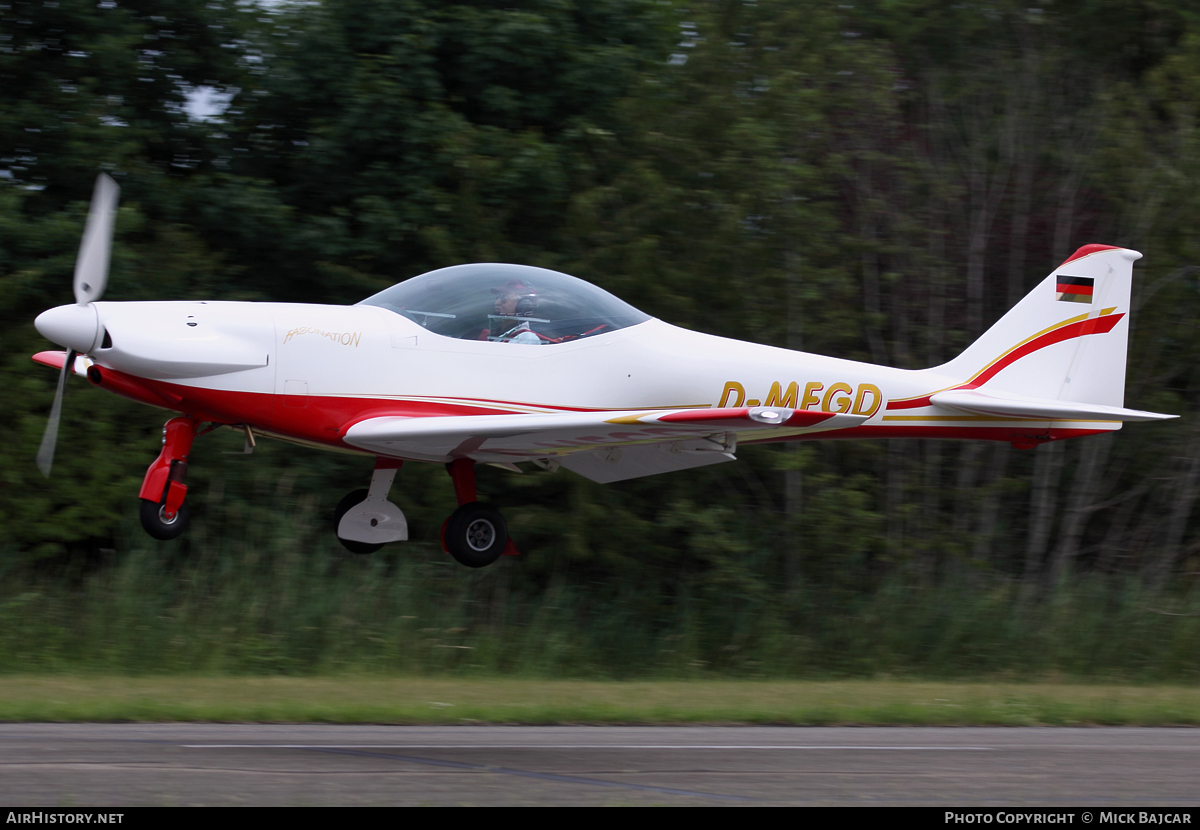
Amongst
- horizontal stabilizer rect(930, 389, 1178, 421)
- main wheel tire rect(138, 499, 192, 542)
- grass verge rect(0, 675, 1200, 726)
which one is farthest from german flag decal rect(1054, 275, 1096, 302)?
main wheel tire rect(138, 499, 192, 542)

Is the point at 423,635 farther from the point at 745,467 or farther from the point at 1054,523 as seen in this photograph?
the point at 1054,523

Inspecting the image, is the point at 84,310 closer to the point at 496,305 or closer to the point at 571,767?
the point at 496,305

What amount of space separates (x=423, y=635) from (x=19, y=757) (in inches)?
237

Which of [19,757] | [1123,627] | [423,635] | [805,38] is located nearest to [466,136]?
[805,38]

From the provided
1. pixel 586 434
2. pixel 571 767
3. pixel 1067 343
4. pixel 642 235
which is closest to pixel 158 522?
pixel 586 434

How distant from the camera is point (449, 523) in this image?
8227mm

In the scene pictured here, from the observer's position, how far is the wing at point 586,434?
23.1 ft

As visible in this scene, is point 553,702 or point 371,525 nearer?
point 371,525

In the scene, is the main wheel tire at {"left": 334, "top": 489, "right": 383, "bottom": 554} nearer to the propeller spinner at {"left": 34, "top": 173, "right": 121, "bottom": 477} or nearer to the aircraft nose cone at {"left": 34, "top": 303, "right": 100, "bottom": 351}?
the propeller spinner at {"left": 34, "top": 173, "right": 121, "bottom": 477}

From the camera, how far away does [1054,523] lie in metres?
15.9

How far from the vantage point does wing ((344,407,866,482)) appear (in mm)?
7043

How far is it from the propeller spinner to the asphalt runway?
1949 mm

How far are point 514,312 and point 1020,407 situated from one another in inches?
168

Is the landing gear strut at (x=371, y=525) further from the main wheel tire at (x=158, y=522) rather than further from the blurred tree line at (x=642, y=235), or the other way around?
the blurred tree line at (x=642, y=235)
